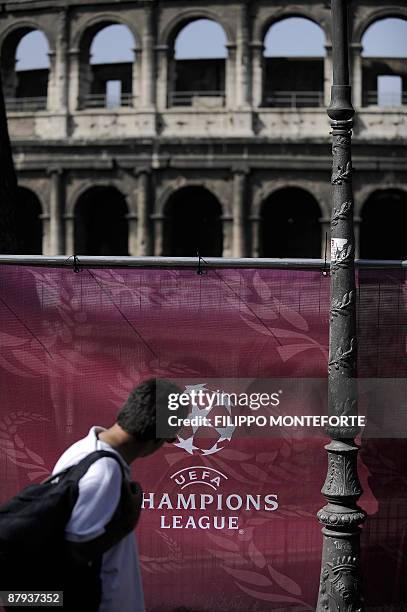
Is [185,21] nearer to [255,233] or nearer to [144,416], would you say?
[255,233]

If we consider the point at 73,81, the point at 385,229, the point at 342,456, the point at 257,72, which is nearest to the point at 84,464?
the point at 342,456

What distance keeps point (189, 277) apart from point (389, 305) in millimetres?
1310

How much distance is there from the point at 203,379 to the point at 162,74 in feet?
66.3

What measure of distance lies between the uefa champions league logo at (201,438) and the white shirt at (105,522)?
8.93 feet

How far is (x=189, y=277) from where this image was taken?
6.46 meters

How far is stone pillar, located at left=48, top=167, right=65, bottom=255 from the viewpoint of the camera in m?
25.8

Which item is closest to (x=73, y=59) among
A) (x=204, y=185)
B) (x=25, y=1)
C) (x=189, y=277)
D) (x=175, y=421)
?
(x=25, y=1)

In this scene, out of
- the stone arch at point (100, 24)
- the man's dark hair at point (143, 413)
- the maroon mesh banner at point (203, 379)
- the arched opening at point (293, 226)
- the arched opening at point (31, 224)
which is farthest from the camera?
the arched opening at point (31, 224)

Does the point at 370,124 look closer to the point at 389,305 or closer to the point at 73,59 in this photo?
the point at 73,59

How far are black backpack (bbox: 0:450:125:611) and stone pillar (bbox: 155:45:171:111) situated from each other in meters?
22.7

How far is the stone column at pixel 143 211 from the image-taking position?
2507 cm

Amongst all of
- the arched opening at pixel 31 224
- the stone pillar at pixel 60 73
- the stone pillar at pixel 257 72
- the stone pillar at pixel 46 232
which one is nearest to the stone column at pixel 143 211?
the stone pillar at pixel 46 232

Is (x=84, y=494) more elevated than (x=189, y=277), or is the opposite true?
(x=189, y=277)

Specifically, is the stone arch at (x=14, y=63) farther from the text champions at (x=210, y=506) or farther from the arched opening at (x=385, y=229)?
the text champions at (x=210, y=506)
